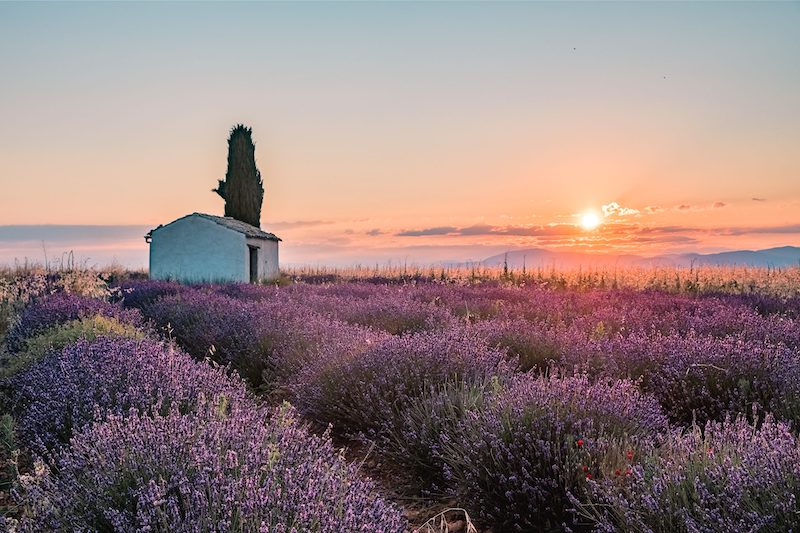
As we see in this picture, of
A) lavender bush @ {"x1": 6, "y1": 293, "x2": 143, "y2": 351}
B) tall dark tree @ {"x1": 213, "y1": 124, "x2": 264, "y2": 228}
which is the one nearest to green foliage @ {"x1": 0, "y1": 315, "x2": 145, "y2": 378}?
lavender bush @ {"x1": 6, "y1": 293, "x2": 143, "y2": 351}

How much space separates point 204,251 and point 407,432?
22.5 meters

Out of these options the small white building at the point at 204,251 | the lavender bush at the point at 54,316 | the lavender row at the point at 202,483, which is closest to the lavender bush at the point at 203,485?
the lavender row at the point at 202,483

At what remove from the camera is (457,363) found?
15.7 feet

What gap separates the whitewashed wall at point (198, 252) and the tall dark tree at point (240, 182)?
7930 mm

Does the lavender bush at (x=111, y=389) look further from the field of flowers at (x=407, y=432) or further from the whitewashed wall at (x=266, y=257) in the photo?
the whitewashed wall at (x=266, y=257)

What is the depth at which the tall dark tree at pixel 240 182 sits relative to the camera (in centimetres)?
3412

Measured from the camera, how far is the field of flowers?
229cm

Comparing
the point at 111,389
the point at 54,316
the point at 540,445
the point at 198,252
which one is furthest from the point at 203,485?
the point at 198,252

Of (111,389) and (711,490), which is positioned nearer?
(711,490)

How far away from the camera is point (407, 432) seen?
4.12 meters

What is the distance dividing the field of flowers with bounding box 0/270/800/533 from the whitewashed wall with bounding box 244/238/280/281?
60.3 ft

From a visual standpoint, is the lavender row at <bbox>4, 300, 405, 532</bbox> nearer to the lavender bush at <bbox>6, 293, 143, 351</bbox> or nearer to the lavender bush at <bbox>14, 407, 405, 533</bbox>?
the lavender bush at <bbox>14, 407, 405, 533</bbox>

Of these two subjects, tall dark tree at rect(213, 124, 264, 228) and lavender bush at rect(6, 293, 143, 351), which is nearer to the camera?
lavender bush at rect(6, 293, 143, 351)

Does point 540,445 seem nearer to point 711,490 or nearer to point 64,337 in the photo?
point 711,490
